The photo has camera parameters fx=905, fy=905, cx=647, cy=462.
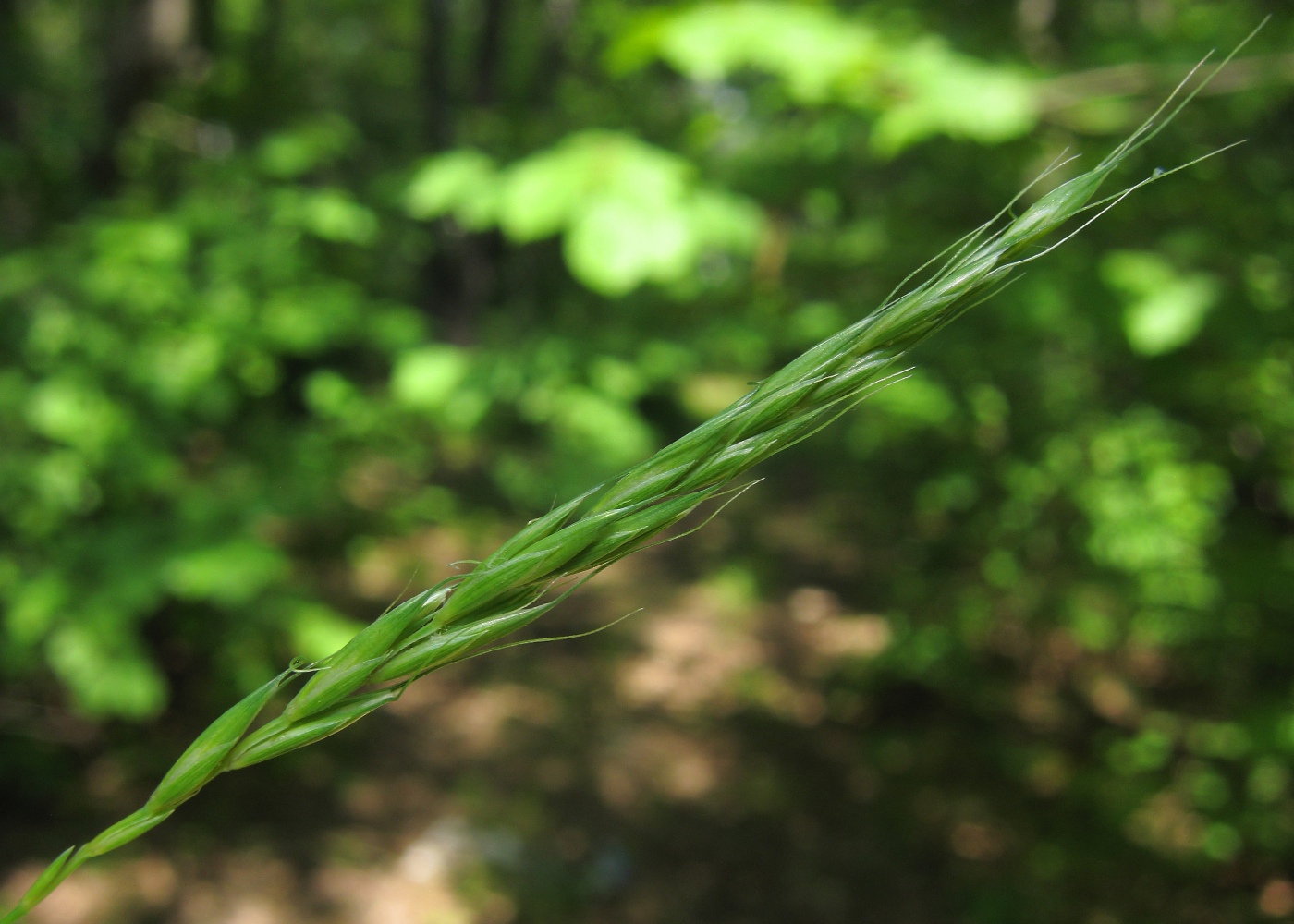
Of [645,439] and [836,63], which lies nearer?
[836,63]

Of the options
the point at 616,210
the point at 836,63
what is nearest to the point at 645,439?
the point at 616,210

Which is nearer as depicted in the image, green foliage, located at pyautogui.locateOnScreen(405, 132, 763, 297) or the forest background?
green foliage, located at pyautogui.locateOnScreen(405, 132, 763, 297)

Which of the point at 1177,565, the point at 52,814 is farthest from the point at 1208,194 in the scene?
the point at 52,814

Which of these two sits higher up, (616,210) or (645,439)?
(616,210)

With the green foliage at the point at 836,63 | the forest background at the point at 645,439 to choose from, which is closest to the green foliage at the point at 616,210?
the forest background at the point at 645,439

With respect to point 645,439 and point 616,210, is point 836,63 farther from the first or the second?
point 645,439

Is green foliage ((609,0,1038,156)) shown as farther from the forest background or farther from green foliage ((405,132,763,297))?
green foliage ((405,132,763,297))

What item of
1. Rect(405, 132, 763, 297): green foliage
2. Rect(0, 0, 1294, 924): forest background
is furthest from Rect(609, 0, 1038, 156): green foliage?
Rect(405, 132, 763, 297): green foliage

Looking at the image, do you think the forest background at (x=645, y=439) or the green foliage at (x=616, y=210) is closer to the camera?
the green foliage at (x=616, y=210)

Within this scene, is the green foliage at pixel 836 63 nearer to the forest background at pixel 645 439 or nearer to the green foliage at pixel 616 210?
the forest background at pixel 645 439
